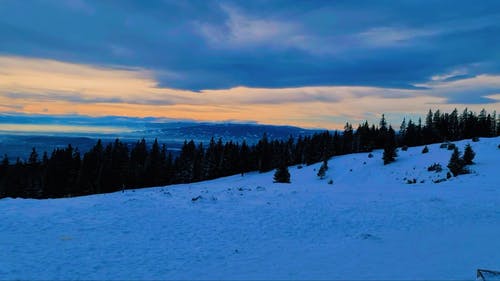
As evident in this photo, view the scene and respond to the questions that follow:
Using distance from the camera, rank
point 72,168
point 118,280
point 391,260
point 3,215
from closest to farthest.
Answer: point 118,280 → point 391,260 → point 3,215 → point 72,168

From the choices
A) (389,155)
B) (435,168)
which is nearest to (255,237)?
(435,168)

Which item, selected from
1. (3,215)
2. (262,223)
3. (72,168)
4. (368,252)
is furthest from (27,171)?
(368,252)

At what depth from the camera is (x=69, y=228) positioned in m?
12.1

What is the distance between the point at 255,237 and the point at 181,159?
63732mm

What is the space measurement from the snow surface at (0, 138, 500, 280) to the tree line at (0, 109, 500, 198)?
92.2 feet

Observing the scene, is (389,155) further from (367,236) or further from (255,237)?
(255,237)

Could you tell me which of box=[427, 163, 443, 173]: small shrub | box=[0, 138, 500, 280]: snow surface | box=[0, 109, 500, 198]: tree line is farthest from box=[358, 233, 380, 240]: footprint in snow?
box=[0, 109, 500, 198]: tree line

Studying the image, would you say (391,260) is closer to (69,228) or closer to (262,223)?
(262,223)

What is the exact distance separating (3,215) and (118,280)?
762cm

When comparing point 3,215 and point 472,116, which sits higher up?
point 472,116

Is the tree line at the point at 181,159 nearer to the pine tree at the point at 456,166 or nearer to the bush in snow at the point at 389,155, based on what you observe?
the bush in snow at the point at 389,155

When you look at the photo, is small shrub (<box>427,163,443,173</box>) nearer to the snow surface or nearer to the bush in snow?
the bush in snow

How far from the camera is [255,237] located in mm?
12219

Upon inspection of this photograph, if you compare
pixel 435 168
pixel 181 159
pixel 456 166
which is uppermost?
pixel 456 166
